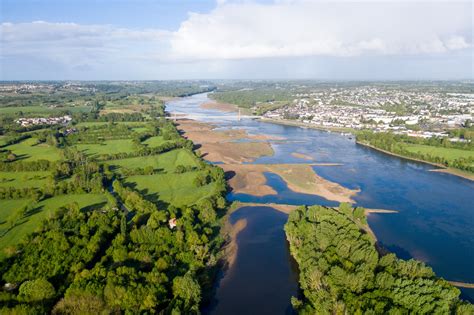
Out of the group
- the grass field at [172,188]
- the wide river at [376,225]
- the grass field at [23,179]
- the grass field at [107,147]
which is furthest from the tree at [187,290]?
the grass field at [107,147]

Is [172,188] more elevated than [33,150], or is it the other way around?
[33,150]

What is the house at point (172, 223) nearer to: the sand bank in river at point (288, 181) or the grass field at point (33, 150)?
the sand bank in river at point (288, 181)

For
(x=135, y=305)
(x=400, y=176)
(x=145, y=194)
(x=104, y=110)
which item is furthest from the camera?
(x=104, y=110)

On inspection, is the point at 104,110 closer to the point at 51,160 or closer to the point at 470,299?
the point at 51,160

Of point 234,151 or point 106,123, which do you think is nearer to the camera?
point 234,151

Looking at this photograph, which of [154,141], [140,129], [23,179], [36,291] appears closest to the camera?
[36,291]

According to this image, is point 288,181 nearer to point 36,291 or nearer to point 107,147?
point 36,291

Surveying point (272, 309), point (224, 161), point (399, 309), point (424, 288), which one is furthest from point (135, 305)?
point (224, 161)

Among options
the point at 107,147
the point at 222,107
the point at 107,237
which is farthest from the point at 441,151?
the point at 222,107
